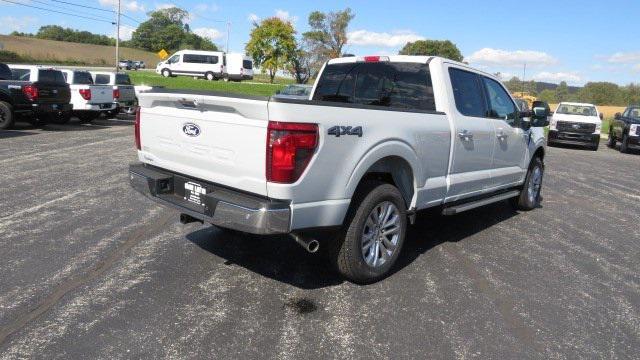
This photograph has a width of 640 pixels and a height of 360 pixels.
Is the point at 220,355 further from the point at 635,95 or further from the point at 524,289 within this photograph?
the point at 635,95

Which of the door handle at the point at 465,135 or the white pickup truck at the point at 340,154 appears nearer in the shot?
the white pickup truck at the point at 340,154

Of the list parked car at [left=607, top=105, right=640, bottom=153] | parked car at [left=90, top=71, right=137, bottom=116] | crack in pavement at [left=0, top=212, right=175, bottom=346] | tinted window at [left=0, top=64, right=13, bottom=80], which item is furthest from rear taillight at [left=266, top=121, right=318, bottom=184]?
parked car at [left=607, top=105, right=640, bottom=153]

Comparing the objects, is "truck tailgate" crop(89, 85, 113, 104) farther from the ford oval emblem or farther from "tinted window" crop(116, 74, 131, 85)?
the ford oval emblem

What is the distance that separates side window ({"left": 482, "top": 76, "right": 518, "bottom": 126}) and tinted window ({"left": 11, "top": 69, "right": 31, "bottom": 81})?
13.6 meters

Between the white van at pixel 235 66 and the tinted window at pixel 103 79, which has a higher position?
the white van at pixel 235 66

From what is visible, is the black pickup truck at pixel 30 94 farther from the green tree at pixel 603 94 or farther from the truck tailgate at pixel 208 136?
the green tree at pixel 603 94

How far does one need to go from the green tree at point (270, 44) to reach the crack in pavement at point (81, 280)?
62.5 m

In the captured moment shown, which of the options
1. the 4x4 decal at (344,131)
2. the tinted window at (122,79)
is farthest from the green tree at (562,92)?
the 4x4 decal at (344,131)

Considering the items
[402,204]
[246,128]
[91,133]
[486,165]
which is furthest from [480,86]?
[91,133]

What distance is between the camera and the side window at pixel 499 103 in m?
6.02

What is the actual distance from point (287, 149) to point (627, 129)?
58.9ft

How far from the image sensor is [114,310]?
367cm

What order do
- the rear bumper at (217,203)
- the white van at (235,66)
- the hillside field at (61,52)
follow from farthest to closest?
the hillside field at (61,52) < the white van at (235,66) < the rear bumper at (217,203)

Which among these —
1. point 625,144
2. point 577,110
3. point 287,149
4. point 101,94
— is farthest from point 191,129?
point 577,110
